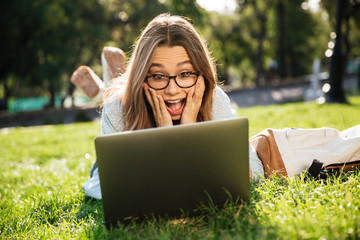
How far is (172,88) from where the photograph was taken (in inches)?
88.5

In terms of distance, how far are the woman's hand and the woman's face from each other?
0.05m

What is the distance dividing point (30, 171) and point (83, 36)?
17412 millimetres

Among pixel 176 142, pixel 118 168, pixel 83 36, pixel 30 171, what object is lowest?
pixel 30 171

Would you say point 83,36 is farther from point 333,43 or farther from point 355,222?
point 355,222

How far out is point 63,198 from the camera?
2723 mm

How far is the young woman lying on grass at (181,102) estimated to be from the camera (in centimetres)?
224

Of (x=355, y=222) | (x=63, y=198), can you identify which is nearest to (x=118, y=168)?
(x=355, y=222)

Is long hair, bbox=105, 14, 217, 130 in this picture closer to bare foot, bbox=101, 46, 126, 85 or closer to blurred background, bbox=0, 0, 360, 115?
bare foot, bbox=101, 46, 126, 85

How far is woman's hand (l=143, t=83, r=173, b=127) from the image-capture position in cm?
224

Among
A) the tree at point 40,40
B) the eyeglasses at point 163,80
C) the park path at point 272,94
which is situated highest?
the tree at point 40,40

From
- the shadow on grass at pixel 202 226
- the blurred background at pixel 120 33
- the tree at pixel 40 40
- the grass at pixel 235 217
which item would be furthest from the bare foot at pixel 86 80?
the tree at pixel 40 40

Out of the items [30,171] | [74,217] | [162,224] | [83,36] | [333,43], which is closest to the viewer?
[162,224]

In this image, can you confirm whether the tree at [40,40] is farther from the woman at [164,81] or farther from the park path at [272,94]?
the woman at [164,81]

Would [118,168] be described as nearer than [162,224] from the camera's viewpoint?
Yes
